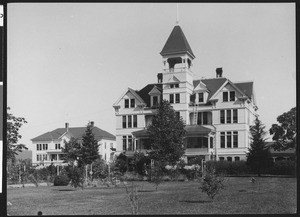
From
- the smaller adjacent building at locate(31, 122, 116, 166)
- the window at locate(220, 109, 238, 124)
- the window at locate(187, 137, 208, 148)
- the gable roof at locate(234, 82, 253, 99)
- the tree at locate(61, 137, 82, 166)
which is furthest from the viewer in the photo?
the smaller adjacent building at locate(31, 122, 116, 166)

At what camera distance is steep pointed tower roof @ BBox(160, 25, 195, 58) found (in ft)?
128

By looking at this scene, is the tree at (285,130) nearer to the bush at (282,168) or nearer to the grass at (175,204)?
the bush at (282,168)

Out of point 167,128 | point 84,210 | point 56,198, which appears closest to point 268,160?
point 167,128

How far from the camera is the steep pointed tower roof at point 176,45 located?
39062 mm

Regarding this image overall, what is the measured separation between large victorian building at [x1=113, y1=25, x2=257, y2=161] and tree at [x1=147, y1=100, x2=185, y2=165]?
5877 mm

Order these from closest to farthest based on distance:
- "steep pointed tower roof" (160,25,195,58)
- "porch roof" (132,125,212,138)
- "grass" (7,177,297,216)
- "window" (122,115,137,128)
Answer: "grass" (7,177,297,216) < "porch roof" (132,125,212,138) < "steep pointed tower roof" (160,25,195,58) < "window" (122,115,137,128)

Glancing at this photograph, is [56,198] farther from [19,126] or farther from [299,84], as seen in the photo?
[299,84]

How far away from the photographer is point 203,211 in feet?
47.0

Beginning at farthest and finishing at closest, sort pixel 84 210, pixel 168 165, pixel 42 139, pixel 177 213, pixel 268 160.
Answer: pixel 42 139 < pixel 268 160 < pixel 168 165 < pixel 84 210 < pixel 177 213

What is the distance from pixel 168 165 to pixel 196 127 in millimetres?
10736

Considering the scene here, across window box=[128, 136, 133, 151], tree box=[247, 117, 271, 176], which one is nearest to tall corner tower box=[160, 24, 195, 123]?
window box=[128, 136, 133, 151]

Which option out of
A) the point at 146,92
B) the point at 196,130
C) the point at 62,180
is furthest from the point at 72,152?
the point at 196,130

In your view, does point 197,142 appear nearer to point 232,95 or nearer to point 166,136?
point 232,95

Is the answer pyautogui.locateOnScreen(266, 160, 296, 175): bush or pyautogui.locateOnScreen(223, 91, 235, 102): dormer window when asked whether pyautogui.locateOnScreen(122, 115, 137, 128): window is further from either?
pyautogui.locateOnScreen(266, 160, 296, 175): bush
